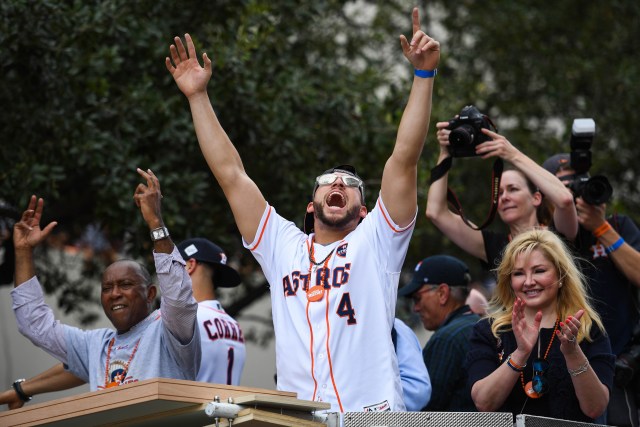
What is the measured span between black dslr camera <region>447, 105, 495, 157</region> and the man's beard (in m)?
1.19

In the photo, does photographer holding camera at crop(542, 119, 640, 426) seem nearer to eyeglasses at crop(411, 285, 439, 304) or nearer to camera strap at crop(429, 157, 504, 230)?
camera strap at crop(429, 157, 504, 230)

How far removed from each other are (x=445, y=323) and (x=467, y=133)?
1191 mm

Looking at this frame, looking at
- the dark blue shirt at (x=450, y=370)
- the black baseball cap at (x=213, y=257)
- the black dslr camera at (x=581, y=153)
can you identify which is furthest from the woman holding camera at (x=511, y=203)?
the black baseball cap at (x=213, y=257)

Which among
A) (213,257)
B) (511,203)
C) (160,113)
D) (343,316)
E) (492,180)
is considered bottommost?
(343,316)

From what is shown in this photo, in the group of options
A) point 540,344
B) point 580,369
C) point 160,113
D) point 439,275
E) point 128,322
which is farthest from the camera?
point 160,113

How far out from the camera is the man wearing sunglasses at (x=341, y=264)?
4.87 metres

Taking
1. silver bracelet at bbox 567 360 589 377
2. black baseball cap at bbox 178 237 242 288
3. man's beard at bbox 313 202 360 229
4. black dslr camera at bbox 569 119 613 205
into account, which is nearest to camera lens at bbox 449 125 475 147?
black dslr camera at bbox 569 119 613 205

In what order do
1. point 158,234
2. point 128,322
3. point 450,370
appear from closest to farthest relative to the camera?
point 158,234 → point 128,322 → point 450,370

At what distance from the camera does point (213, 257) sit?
658 centimetres

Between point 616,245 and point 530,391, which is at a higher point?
point 616,245

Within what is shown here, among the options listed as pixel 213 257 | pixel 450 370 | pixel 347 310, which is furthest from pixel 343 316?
pixel 213 257

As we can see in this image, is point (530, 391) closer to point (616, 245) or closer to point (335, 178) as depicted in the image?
point (335, 178)

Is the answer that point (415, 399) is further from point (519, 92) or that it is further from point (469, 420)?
point (519, 92)

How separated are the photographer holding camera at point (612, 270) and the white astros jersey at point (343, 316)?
130 cm
